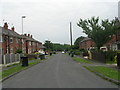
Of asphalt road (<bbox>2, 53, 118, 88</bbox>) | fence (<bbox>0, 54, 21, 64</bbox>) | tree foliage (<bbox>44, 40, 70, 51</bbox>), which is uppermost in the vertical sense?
tree foliage (<bbox>44, 40, 70, 51</bbox>)

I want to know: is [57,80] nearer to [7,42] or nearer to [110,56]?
[110,56]

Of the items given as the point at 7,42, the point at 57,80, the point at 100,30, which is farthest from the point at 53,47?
the point at 57,80

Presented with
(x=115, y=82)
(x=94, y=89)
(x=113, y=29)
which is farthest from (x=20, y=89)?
(x=113, y=29)

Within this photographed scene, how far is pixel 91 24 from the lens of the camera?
33.1 meters

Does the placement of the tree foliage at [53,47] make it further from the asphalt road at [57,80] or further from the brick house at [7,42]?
the asphalt road at [57,80]

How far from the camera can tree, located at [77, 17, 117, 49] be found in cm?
3078

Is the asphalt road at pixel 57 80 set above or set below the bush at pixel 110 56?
below

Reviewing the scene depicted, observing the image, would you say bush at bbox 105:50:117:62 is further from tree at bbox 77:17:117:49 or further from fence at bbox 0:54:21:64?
fence at bbox 0:54:21:64

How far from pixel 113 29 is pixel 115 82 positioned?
859 inches

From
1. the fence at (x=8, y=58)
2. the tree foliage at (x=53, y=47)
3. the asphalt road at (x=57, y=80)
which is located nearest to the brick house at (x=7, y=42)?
the fence at (x=8, y=58)

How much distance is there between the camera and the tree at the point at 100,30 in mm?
30781

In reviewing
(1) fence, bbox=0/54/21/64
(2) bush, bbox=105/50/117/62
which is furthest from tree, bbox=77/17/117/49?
(1) fence, bbox=0/54/21/64

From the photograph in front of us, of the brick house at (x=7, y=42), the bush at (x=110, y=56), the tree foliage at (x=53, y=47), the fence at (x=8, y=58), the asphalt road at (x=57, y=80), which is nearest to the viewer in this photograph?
the asphalt road at (x=57, y=80)

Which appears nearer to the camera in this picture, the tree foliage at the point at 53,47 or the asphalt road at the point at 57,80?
the asphalt road at the point at 57,80
